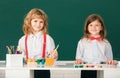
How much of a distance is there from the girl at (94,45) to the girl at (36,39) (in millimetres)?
312

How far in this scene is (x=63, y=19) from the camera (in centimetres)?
372

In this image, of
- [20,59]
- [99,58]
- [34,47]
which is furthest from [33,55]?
[99,58]

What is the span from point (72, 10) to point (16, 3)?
658 mm

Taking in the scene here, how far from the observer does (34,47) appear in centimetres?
295

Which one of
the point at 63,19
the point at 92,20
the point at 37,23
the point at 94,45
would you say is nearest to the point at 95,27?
the point at 92,20

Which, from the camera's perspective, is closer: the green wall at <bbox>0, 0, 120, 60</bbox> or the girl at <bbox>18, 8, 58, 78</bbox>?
the girl at <bbox>18, 8, 58, 78</bbox>

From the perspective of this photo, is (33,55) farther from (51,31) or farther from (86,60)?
(51,31)

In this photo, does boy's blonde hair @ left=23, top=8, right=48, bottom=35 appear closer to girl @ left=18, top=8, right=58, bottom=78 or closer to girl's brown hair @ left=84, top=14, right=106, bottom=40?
girl @ left=18, top=8, right=58, bottom=78

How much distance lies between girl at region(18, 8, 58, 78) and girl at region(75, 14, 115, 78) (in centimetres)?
31

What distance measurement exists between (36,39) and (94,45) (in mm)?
551

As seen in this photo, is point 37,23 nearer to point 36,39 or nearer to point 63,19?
point 36,39

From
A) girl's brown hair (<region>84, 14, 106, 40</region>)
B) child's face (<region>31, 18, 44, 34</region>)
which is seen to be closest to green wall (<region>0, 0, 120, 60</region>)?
girl's brown hair (<region>84, 14, 106, 40</region>)

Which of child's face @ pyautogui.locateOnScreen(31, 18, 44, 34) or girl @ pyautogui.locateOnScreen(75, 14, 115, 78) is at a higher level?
child's face @ pyautogui.locateOnScreen(31, 18, 44, 34)

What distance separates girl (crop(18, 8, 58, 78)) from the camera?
290cm
